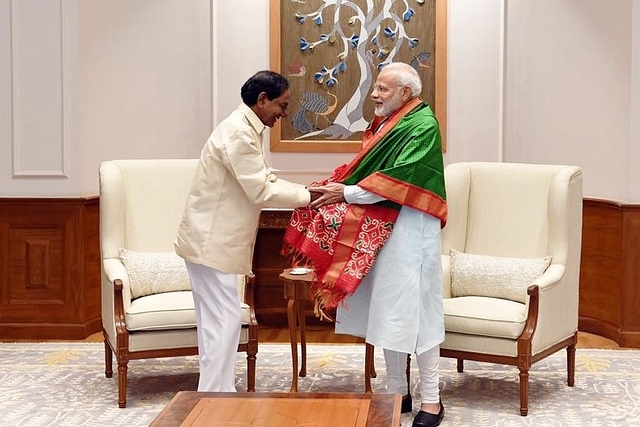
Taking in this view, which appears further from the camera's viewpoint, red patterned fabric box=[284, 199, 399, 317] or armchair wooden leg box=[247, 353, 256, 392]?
armchair wooden leg box=[247, 353, 256, 392]

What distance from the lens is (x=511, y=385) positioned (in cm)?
568

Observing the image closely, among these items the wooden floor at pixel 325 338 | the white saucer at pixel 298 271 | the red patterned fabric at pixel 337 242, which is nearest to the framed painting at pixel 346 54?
the wooden floor at pixel 325 338

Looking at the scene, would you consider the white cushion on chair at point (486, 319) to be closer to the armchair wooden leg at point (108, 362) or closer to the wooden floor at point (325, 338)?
the wooden floor at point (325, 338)

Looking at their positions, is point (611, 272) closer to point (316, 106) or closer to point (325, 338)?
point (325, 338)

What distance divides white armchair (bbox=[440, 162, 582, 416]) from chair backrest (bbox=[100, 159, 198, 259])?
4.94 feet

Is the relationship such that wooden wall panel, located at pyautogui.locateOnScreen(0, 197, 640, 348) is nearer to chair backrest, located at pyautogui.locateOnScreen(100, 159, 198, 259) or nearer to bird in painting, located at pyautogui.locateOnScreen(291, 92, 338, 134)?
chair backrest, located at pyautogui.locateOnScreen(100, 159, 198, 259)

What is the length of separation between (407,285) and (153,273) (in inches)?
60.7

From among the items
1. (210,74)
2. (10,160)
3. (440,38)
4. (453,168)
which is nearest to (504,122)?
(440,38)

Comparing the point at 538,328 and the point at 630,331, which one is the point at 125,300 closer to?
the point at 538,328

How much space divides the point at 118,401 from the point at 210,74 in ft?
9.40

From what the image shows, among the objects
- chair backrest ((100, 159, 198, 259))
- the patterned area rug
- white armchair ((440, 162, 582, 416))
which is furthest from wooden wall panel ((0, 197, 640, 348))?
white armchair ((440, 162, 582, 416))

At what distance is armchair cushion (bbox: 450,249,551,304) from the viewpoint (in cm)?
548

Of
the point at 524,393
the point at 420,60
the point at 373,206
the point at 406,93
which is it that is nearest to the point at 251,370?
the point at 373,206

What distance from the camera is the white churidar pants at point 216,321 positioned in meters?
4.66
